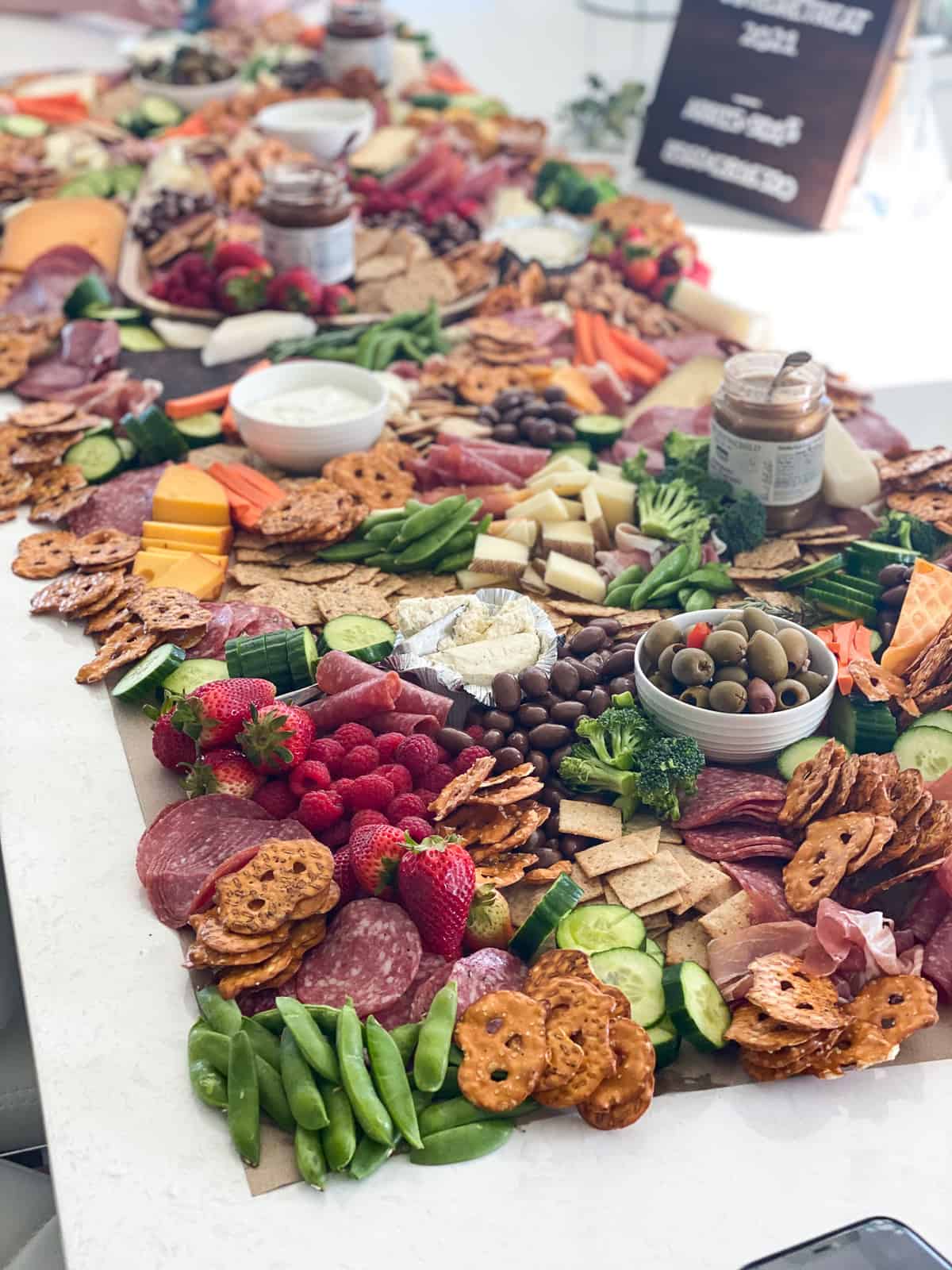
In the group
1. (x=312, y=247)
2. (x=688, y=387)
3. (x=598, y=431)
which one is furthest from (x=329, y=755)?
(x=312, y=247)

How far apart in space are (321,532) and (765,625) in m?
0.84

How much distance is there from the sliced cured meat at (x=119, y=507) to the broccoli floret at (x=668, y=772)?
44.7 inches

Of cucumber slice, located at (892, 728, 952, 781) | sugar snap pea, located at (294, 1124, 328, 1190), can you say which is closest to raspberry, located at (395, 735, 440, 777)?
sugar snap pea, located at (294, 1124, 328, 1190)

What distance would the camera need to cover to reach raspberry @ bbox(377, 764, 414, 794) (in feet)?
5.65

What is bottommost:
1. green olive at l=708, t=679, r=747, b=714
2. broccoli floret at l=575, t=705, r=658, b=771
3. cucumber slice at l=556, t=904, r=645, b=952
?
cucumber slice at l=556, t=904, r=645, b=952

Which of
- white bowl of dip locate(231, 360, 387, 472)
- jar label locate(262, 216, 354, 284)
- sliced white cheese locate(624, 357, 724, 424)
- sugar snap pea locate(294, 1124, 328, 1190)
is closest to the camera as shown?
sugar snap pea locate(294, 1124, 328, 1190)

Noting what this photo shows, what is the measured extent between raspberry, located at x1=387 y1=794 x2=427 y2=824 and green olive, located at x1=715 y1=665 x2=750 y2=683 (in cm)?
45

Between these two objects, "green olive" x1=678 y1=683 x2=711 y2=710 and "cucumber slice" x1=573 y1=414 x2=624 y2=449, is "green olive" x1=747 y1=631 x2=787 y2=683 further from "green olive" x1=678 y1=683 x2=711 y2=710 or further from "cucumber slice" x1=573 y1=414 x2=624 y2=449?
"cucumber slice" x1=573 y1=414 x2=624 y2=449

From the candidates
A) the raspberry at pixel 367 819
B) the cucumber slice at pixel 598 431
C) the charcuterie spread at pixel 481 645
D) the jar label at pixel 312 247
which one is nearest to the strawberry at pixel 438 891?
the charcuterie spread at pixel 481 645

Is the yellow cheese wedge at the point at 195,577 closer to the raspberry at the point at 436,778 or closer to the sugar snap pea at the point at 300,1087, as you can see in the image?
the raspberry at the point at 436,778

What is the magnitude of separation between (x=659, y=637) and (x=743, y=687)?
6.2 inches

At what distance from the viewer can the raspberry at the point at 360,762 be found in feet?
5.72

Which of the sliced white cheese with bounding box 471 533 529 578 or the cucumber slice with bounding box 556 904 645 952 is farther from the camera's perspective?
the sliced white cheese with bounding box 471 533 529 578

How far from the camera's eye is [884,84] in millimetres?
3520
